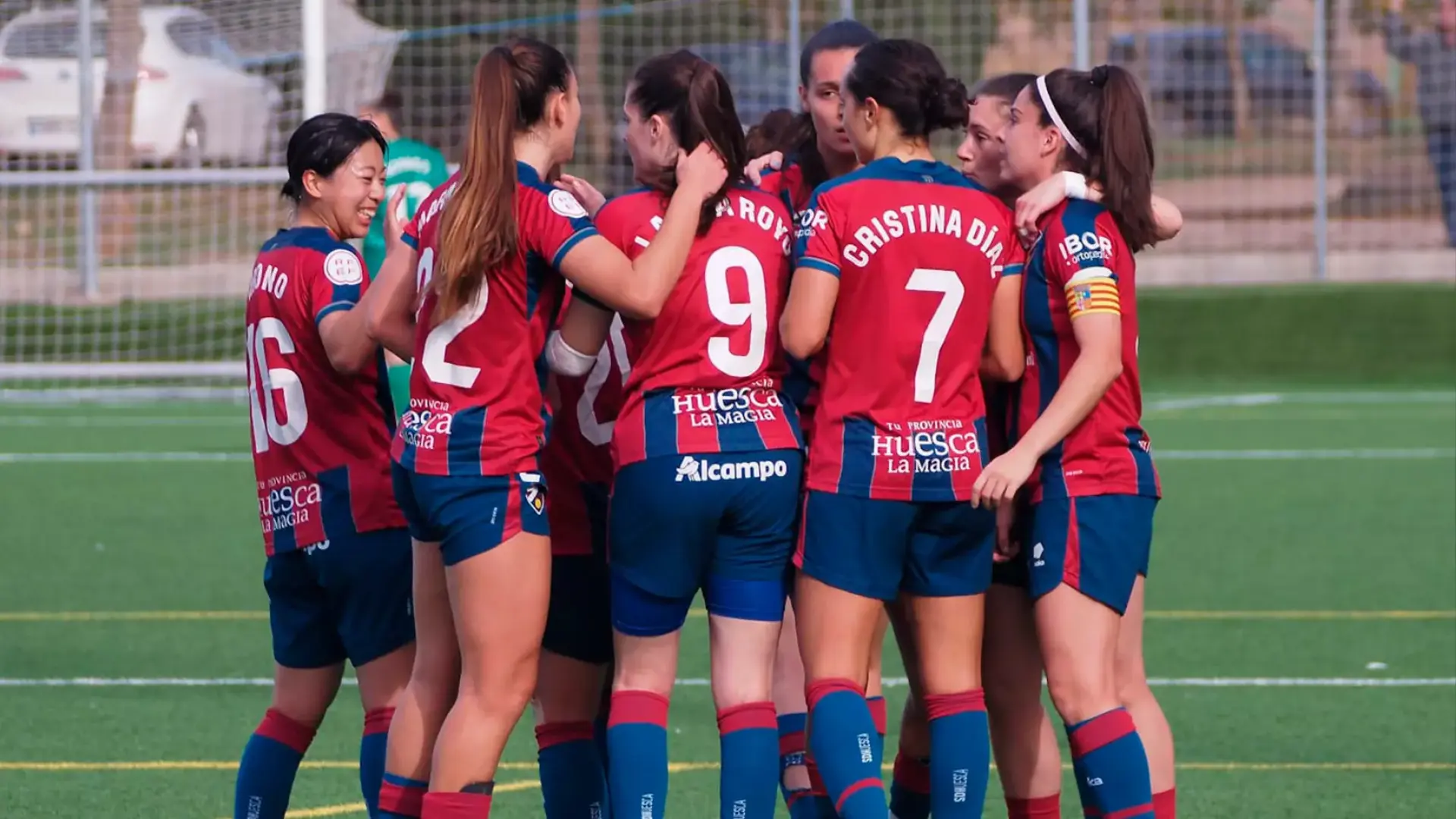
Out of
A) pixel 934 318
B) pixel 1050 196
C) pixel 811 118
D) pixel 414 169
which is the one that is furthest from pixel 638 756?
pixel 414 169

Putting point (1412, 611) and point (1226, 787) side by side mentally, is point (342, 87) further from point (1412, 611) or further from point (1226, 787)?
point (1226, 787)

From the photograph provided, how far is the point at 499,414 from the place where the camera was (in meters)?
4.30

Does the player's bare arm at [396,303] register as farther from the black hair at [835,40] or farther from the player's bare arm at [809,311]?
the black hair at [835,40]

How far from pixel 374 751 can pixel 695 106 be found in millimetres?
1647

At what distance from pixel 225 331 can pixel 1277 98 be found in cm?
942

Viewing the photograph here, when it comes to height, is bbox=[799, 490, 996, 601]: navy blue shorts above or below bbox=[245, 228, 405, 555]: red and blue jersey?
below

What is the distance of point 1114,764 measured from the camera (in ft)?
14.8

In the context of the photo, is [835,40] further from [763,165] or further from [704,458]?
[704,458]

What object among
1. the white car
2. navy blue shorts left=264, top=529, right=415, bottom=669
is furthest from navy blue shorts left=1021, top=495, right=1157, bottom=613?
the white car

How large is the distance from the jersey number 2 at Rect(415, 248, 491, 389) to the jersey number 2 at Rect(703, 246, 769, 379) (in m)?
0.47

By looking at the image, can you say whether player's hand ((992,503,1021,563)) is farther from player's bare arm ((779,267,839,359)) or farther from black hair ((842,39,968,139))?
black hair ((842,39,968,139))

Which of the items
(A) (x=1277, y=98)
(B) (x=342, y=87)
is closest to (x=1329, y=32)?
(A) (x=1277, y=98)

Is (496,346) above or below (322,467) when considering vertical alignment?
above

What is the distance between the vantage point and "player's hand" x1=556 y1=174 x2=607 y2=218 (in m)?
4.68
